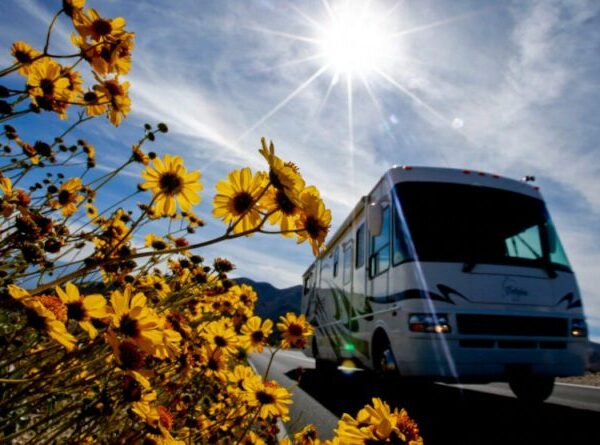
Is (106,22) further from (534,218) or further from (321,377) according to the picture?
(321,377)

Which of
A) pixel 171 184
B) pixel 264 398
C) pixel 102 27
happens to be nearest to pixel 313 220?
pixel 171 184

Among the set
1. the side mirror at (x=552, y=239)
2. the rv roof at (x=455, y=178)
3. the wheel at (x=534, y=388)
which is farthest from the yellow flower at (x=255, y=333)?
the side mirror at (x=552, y=239)

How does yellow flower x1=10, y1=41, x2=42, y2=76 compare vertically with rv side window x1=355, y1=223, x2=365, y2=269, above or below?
below

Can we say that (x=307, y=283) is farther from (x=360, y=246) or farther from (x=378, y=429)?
(x=378, y=429)

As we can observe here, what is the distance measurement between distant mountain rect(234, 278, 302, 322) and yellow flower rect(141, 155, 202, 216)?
103838 millimetres

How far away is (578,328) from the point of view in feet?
14.7

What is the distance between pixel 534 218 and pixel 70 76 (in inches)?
199

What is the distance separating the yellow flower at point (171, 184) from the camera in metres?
1.59

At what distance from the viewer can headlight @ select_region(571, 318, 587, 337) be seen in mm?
4430

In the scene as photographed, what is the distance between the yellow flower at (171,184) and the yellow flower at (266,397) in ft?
3.92

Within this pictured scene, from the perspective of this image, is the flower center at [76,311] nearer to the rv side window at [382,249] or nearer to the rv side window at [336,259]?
the rv side window at [382,249]

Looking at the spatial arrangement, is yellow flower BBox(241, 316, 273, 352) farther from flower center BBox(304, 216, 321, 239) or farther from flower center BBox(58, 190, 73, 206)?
flower center BBox(304, 216, 321, 239)

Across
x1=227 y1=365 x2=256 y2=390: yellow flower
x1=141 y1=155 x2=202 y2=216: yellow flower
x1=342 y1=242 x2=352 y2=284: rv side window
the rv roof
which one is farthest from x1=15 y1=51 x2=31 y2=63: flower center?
x1=342 y1=242 x2=352 y2=284: rv side window

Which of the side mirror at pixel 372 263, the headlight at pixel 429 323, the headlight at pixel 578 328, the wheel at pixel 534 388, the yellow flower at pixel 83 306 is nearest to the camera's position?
the yellow flower at pixel 83 306
